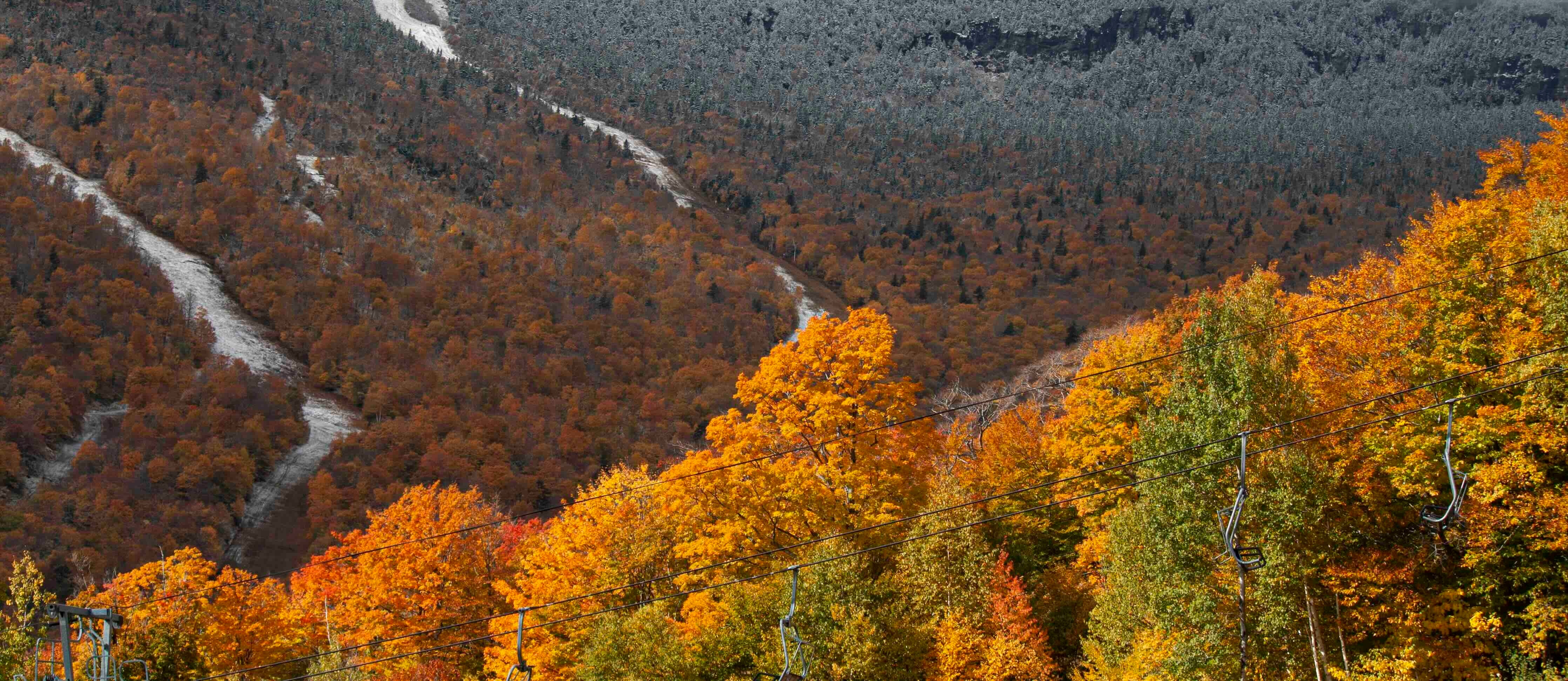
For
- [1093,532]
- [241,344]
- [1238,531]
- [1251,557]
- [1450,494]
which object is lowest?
[241,344]

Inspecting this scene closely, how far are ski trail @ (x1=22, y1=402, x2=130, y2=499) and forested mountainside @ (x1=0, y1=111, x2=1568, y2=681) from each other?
86.5 metres

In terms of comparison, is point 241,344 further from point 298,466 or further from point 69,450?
point 69,450

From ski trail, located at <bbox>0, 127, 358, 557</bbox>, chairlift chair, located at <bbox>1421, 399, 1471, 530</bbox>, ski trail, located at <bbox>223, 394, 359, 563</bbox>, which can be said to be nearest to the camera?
chairlift chair, located at <bbox>1421, 399, 1471, 530</bbox>

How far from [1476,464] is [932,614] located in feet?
54.2

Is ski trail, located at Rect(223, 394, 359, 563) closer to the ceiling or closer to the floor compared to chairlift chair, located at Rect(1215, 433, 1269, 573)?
closer to the floor

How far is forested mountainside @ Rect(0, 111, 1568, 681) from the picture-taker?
28609 millimetres

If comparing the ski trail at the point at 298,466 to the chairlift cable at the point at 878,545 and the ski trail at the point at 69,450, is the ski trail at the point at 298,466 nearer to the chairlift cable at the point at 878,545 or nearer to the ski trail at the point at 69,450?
the ski trail at the point at 69,450

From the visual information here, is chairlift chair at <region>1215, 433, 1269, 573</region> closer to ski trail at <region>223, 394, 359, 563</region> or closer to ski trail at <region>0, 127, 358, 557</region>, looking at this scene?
ski trail at <region>223, 394, 359, 563</region>

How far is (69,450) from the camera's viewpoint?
438 feet

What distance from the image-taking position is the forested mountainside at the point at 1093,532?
Answer: 28.6 meters

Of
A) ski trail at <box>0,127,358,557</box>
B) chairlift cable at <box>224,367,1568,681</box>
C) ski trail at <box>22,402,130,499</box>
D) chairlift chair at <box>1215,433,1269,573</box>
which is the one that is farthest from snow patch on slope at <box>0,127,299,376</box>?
chairlift chair at <box>1215,433,1269,573</box>

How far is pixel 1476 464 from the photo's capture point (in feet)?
93.1

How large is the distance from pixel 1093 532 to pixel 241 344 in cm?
15599

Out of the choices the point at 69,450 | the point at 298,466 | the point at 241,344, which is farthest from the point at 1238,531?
the point at 241,344
